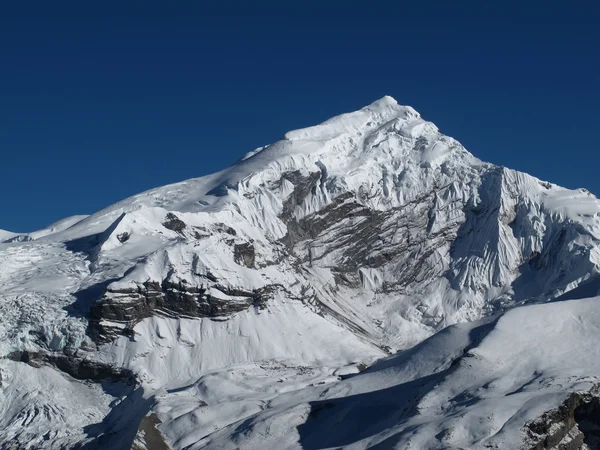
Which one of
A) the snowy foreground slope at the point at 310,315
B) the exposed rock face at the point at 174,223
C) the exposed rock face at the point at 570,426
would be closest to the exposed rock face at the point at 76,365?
the snowy foreground slope at the point at 310,315

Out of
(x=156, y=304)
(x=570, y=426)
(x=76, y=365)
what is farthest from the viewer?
(x=156, y=304)

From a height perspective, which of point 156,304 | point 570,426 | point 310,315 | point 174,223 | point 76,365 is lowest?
point 570,426

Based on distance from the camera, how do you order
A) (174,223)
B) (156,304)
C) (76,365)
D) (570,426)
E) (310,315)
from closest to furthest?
(570,426) → (76,365) → (156,304) → (310,315) → (174,223)

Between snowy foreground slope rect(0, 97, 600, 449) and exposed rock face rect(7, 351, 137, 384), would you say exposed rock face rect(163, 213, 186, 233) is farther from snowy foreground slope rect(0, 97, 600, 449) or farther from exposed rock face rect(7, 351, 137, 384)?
exposed rock face rect(7, 351, 137, 384)

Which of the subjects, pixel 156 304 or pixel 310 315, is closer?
pixel 156 304

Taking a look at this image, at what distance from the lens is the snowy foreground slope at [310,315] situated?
10938cm

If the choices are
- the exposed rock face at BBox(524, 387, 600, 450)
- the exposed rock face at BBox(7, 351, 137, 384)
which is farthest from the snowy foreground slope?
the exposed rock face at BBox(7, 351, 137, 384)

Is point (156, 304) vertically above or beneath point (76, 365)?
above

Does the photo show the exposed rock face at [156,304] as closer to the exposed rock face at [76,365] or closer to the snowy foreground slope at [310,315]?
the snowy foreground slope at [310,315]

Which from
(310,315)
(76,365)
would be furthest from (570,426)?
(76,365)

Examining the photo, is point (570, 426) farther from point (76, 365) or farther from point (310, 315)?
point (76, 365)

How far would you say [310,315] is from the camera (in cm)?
16212

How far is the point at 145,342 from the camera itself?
488 ft

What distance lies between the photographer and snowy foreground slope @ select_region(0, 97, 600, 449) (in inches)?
4306
